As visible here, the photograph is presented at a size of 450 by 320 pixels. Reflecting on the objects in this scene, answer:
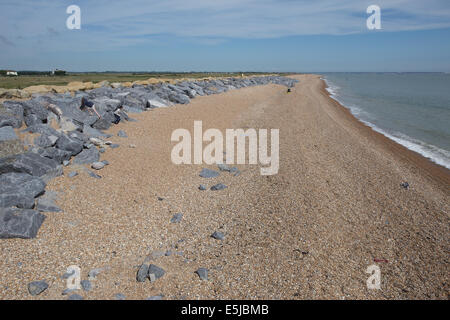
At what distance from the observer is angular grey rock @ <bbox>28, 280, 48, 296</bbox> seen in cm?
425

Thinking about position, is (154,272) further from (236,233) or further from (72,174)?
(72,174)

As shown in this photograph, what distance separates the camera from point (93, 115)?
11875mm

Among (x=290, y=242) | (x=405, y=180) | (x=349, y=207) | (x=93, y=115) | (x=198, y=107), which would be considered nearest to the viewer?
(x=290, y=242)

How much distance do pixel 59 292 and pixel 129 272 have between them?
3.40 ft

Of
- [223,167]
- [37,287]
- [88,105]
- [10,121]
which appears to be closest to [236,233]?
[37,287]

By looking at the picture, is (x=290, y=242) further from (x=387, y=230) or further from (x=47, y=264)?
(x=47, y=264)

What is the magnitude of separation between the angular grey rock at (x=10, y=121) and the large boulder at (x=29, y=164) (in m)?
2.25

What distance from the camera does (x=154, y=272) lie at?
4824 mm

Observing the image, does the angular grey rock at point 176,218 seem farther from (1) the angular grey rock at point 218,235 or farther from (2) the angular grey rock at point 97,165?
(2) the angular grey rock at point 97,165

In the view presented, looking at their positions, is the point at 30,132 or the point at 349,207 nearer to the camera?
the point at 349,207

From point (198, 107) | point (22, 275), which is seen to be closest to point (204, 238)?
point (22, 275)

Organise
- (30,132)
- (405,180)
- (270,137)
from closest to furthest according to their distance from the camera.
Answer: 1. (30,132)
2. (405,180)
3. (270,137)
